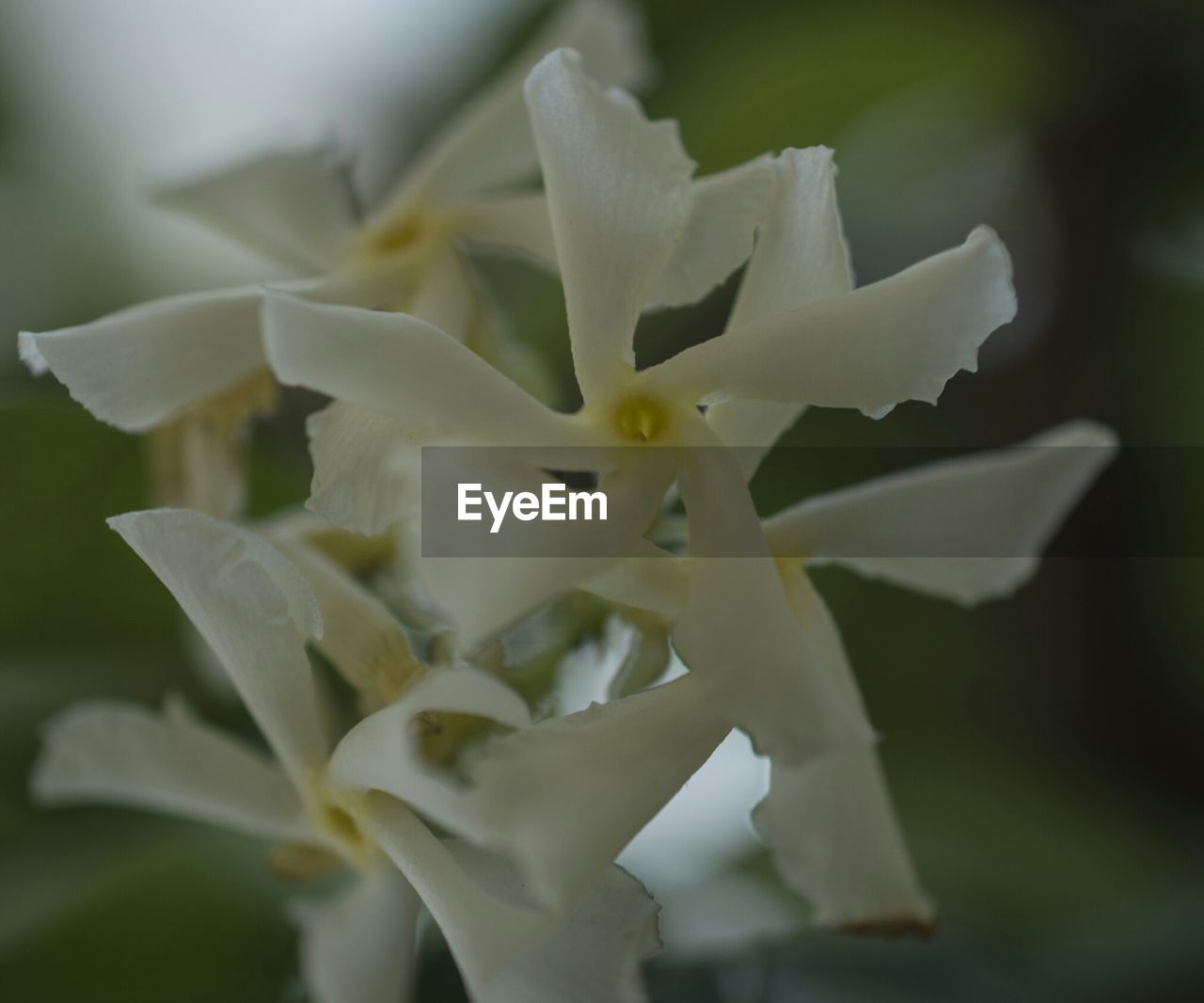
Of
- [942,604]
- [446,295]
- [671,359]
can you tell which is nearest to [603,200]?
[671,359]

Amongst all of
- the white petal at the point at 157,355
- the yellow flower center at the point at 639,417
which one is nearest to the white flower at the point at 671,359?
the yellow flower center at the point at 639,417

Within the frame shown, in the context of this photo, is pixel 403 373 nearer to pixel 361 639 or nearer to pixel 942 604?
pixel 361 639

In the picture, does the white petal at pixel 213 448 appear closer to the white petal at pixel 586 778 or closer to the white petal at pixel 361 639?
the white petal at pixel 361 639

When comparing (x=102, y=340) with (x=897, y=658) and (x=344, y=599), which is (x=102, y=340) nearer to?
(x=344, y=599)

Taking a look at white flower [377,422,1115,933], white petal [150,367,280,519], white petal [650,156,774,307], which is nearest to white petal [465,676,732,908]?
white flower [377,422,1115,933]

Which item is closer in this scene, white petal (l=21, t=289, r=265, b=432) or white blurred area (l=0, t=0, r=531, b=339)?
white petal (l=21, t=289, r=265, b=432)

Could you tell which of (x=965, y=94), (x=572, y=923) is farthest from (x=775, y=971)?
(x=965, y=94)

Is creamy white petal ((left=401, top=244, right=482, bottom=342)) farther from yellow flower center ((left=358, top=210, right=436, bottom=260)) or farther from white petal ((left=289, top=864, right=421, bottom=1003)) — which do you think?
white petal ((left=289, top=864, right=421, bottom=1003))
